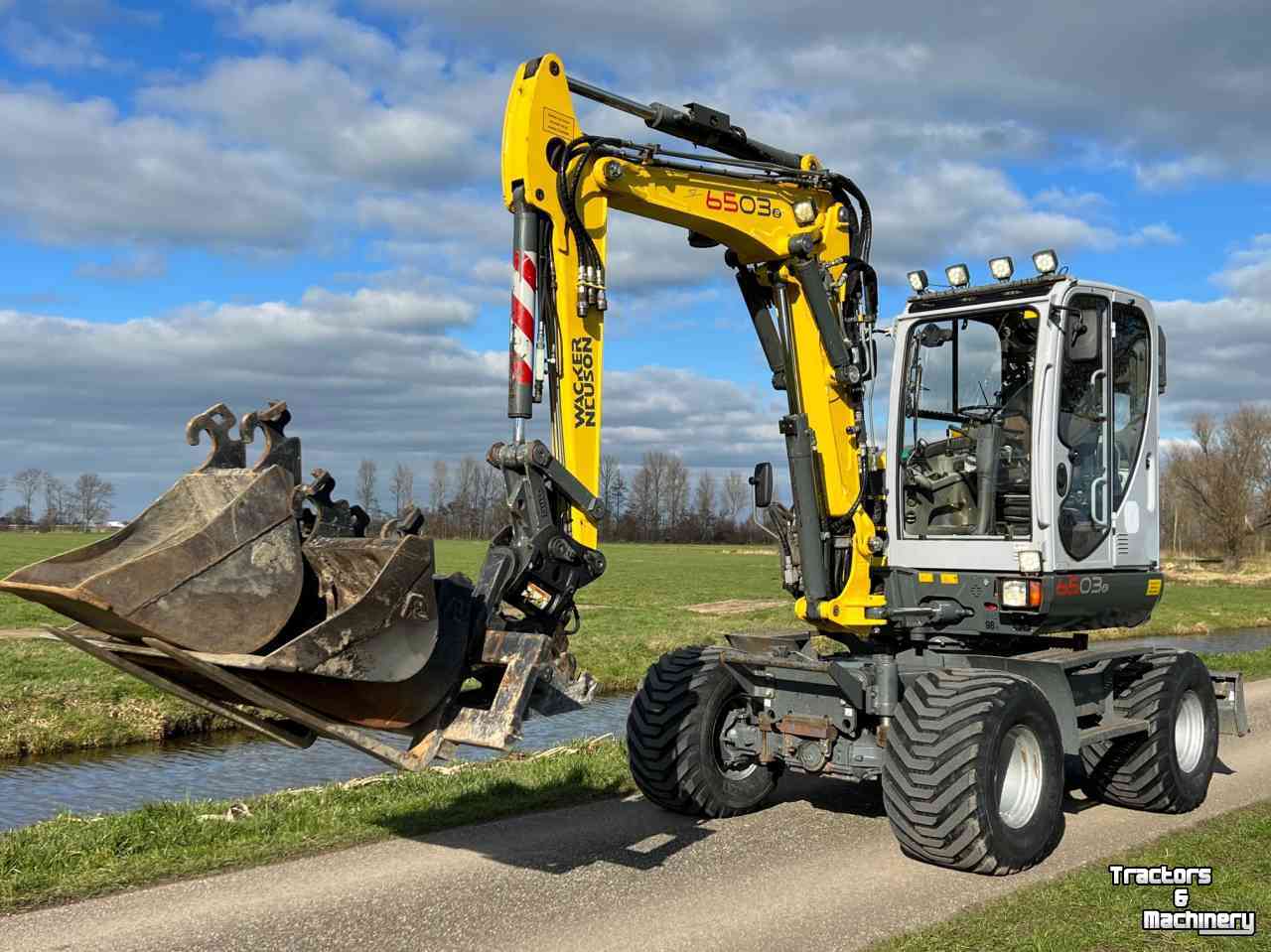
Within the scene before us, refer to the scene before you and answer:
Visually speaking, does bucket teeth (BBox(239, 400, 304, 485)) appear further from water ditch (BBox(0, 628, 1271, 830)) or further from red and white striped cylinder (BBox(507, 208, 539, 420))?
water ditch (BBox(0, 628, 1271, 830))

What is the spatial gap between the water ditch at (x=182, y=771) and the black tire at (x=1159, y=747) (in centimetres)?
55

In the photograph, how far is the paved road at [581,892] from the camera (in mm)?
5477

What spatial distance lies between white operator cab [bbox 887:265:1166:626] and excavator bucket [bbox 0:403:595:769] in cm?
Result: 329

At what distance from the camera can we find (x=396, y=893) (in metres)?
6.05

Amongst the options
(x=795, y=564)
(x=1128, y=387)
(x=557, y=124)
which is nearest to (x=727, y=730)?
(x=795, y=564)

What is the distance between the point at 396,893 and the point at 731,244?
176 inches

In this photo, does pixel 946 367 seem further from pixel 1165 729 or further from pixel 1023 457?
pixel 1165 729

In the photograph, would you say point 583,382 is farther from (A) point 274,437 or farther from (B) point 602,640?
(B) point 602,640

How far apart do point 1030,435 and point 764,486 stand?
1784 mm

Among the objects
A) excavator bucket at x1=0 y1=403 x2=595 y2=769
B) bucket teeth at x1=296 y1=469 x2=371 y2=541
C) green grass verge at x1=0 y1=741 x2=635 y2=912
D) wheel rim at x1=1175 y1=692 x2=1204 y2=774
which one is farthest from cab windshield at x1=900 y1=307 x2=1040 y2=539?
bucket teeth at x1=296 y1=469 x2=371 y2=541

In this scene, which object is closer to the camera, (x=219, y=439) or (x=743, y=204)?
(x=219, y=439)

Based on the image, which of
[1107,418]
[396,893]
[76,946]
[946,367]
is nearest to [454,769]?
[396,893]

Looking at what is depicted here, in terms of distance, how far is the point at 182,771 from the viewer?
11273 millimetres

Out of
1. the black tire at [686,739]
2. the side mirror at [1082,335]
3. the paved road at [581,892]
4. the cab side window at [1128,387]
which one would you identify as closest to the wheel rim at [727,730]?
the black tire at [686,739]
